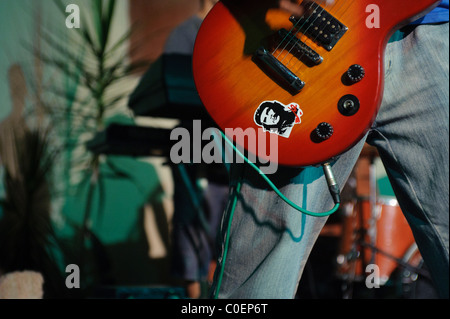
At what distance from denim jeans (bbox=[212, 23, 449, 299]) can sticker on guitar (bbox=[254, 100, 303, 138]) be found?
0.12 meters

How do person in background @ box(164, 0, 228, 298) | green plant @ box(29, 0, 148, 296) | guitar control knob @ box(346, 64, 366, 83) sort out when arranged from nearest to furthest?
guitar control knob @ box(346, 64, 366, 83), person in background @ box(164, 0, 228, 298), green plant @ box(29, 0, 148, 296)

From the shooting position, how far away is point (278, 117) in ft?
3.47

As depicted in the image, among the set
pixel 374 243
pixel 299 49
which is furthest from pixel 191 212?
pixel 299 49

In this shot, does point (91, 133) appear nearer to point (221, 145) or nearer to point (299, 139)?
point (221, 145)

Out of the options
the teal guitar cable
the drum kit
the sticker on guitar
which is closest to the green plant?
the drum kit

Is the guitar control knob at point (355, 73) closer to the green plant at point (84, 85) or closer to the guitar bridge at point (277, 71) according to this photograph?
the guitar bridge at point (277, 71)

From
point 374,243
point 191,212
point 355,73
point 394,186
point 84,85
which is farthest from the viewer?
point 84,85

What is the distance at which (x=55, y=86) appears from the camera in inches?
120

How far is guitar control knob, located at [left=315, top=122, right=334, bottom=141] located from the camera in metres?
1.02

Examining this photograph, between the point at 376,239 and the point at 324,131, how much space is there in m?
Answer: 1.81

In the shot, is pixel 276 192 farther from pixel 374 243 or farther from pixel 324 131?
pixel 374 243

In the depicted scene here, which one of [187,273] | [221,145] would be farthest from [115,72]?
[221,145]

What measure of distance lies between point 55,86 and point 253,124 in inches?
91.2

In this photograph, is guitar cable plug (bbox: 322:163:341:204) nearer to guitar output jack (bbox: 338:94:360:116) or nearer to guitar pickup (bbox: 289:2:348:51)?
guitar output jack (bbox: 338:94:360:116)
